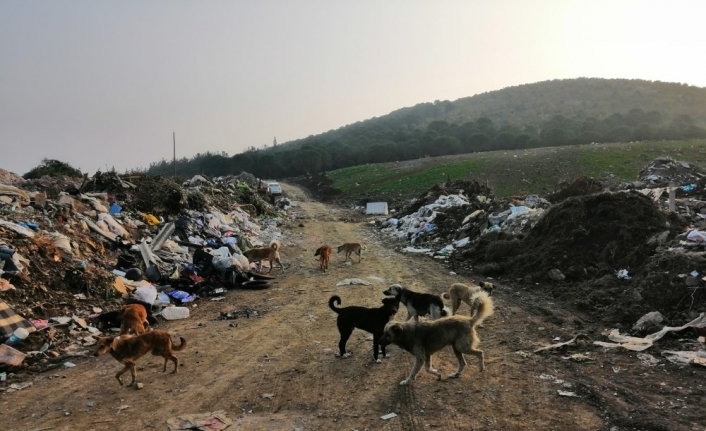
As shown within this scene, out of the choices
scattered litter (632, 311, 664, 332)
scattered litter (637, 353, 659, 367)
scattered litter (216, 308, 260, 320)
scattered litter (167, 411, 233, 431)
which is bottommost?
scattered litter (637, 353, 659, 367)

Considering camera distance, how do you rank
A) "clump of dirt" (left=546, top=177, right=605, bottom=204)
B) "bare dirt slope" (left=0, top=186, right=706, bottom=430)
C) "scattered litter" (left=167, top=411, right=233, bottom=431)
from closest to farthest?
1. "scattered litter" (left=167, top=411, right=233, bottom=431)
2. "bare dirt slope" (left=0, top=186, right=706, bottom=430)
3. "clump of dirt" (left=546, top=177, right=605, bottom=204)

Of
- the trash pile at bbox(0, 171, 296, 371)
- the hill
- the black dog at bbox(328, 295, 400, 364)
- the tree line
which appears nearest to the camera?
the black dog at bbox(328, 295, 400, 364)

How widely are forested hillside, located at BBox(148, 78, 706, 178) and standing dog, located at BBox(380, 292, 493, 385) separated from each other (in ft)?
165

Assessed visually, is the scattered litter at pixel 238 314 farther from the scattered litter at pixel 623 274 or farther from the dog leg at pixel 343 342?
the scattered litter at pixel 623 274

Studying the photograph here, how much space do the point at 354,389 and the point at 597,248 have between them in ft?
23.9

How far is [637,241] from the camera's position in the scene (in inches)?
381

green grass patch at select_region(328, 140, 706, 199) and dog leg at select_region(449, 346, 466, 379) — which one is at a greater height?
green grass patch at select_region(328, 140, 706, 199)

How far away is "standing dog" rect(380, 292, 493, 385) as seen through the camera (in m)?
5.31

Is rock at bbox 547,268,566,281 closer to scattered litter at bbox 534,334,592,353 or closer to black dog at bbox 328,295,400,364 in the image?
scattered litter at bbox 534,334,592,353

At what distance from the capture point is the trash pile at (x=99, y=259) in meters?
6.91

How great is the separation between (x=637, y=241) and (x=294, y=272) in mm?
7919

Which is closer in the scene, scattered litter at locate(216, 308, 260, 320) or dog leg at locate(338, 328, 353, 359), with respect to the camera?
dog leg at locate(338, 328, 353, 359)

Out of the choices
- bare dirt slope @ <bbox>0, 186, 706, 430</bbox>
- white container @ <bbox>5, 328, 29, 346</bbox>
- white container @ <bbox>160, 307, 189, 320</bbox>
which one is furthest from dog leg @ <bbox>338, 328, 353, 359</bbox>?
white container @ <bbox>5, 328, 29, 346</bbox>

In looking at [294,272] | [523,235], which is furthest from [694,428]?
[294,272]
